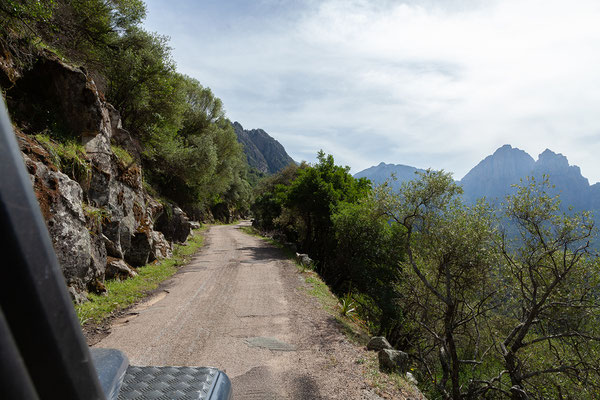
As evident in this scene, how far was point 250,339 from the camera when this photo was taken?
7645mm

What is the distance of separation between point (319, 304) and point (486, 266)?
548 centimetres

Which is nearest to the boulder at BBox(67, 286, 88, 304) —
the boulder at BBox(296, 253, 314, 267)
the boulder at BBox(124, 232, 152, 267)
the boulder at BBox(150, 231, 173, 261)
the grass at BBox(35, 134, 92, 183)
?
the grass at BBox(35, 134, 92, 183)

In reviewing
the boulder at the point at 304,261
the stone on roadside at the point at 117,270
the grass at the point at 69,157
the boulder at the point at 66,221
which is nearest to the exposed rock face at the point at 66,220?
the boulder at the point at 66,221

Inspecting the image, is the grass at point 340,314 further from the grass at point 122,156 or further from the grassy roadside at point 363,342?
the grass at point 122,156

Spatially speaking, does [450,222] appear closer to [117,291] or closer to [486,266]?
[486,266]

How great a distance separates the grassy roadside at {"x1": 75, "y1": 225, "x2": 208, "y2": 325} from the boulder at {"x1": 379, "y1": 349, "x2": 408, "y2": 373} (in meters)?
6.08

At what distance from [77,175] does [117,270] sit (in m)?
3.65

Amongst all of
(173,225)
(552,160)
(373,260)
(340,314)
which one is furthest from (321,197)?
(552,160)

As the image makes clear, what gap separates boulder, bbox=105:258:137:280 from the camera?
11141 millimetres

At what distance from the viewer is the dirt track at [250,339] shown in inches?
235

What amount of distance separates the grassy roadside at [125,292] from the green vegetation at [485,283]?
6.47 m

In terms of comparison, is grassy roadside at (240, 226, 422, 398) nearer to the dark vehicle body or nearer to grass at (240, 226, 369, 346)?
grass at (240, 226, 369, 346)

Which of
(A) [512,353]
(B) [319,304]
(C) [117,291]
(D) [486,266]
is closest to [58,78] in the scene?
(C) [117,291]

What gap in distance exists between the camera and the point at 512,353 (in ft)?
27.2
